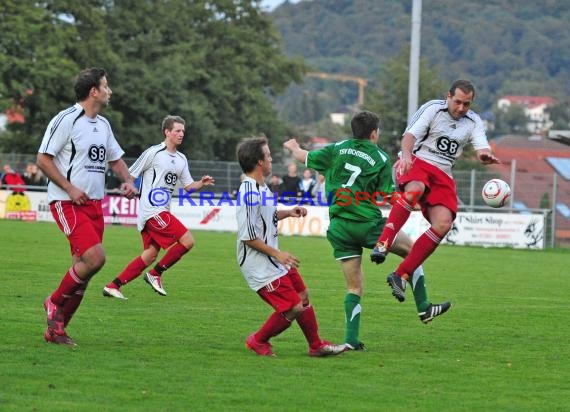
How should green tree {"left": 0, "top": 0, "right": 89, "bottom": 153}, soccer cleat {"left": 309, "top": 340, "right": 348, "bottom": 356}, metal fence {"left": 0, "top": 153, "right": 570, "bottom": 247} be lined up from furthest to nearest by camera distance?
green tree {"left": 0, "top": 0, "right": 89, "bottom": 153} < metal fence {"left": 0, "top": 153, "right": 570, "bottom": 247} < soccer cleat {"left": 309, "top": 340, "right": 348, "bottom": 356}

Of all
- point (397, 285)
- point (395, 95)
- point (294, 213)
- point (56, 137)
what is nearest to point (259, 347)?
point (294, 213)

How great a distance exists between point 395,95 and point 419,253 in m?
56.8

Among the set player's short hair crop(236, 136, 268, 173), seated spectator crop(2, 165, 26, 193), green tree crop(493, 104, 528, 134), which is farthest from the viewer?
green tree crop(493, 104, 528, 134)

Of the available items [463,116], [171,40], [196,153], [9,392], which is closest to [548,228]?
[463,116]

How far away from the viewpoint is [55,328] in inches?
367

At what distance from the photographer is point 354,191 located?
32.2 feet

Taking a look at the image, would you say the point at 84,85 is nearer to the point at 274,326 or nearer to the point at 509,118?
the point at 274,326

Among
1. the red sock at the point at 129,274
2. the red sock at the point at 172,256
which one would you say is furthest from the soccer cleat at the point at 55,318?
the red sock at the point at 172,256

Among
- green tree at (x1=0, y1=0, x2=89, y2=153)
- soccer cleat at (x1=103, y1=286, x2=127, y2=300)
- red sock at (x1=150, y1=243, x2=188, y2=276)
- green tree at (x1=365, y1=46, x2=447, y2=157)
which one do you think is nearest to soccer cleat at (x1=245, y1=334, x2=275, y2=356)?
soccer cleat at (x1=103, y1=286, x2=127, y2=300)

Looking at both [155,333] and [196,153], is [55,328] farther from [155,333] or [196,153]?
[196,153]

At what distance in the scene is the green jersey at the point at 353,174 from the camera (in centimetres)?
977

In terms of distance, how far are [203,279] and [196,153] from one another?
44127mm

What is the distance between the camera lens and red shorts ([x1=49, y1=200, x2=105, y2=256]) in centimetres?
931

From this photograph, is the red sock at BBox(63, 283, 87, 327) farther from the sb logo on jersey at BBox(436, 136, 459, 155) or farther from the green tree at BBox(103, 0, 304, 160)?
the green tree at BBox(103, 0, 304, 160)
